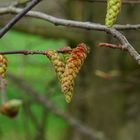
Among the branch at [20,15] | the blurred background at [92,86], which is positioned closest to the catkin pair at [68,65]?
the branch at [20,15]

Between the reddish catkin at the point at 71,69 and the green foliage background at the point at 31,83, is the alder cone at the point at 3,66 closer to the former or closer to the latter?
the reddish catkin at the point at 71,69

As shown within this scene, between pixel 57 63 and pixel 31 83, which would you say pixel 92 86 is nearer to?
pixel 31 83

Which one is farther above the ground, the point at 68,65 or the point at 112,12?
the point at 112,12

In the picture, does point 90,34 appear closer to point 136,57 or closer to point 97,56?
point 97,56

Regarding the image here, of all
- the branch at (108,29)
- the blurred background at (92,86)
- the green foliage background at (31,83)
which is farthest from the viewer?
the green foliage background at (31,83)

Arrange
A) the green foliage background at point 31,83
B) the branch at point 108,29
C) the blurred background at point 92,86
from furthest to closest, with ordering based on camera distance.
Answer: the green foliage background at point 31,83, the blurred background at point 92,86, the branch at point 108,29

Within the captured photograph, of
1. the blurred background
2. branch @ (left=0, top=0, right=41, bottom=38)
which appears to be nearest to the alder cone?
branch @ (left=0, top=0, right=41, bottom=38)

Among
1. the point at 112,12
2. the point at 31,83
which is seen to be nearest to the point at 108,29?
the point at 112,12
